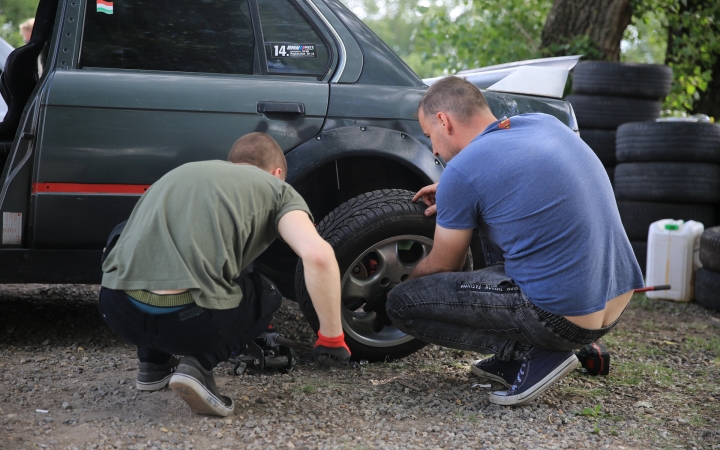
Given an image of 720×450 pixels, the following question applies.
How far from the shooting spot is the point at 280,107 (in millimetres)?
3205

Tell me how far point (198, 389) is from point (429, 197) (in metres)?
1.33

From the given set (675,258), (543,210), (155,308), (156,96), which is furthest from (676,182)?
(155,308)

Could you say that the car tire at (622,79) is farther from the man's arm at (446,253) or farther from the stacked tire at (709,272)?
the man's arm at (446,253)

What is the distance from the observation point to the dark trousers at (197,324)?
2404 mm

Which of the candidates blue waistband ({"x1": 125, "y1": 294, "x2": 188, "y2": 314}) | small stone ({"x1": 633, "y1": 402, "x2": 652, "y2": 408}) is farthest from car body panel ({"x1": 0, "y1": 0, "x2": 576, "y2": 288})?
small stone ({"x1": 633, "y1": 402, "x2": 652, "y2": 408})

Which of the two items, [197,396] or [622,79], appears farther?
[622,79]

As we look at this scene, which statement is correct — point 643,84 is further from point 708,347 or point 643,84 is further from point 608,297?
point 608,297

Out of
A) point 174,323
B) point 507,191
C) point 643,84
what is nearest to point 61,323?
point 174,323

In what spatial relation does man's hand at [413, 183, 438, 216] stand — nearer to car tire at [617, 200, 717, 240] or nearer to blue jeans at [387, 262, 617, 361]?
blue jeans at [387, 262, 617, 361]

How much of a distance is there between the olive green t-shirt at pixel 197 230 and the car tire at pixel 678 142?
450 centimetres

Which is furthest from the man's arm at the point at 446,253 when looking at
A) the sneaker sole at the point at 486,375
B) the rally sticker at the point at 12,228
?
the rally sticker at the point at 12,228

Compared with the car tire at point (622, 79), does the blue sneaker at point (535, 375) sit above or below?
below

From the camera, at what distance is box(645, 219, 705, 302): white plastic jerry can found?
17.8 feet

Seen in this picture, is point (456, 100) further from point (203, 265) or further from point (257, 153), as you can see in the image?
point (203, 265)
